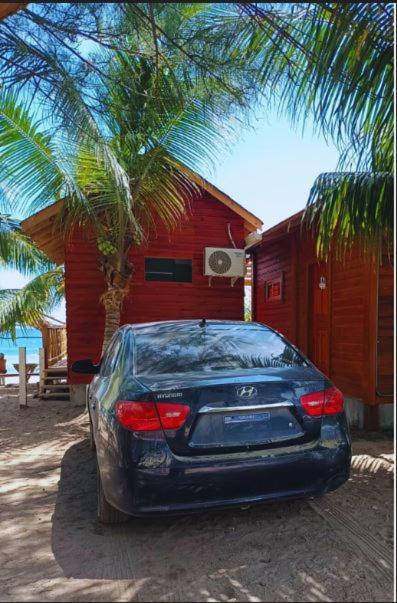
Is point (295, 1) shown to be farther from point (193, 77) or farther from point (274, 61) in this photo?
point (193, 77)

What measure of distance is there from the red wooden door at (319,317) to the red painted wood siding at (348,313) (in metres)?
0.09

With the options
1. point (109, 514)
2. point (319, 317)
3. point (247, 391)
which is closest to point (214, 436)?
point (247, 391)

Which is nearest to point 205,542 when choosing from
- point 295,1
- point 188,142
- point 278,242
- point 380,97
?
point 380,97

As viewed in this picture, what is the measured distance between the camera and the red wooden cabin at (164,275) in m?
8.69

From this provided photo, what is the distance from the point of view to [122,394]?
2.72 metres

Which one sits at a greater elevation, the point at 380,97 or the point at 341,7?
the point at 341,7

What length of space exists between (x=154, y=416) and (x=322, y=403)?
1208 mm

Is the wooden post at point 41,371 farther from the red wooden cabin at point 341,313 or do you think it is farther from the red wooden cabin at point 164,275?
the red wooden cabin at point 341,313

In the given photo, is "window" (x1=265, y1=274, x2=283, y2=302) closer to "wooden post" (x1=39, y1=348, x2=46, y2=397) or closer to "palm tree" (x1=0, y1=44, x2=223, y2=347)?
"palm tree" (x1=0, y1=44, x2=223, y2=347)

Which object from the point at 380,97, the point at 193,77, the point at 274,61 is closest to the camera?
the point at 380,97

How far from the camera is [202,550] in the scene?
267 cm

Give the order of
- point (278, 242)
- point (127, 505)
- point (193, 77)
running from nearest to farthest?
point (127, 505) → point (193, 77) → point (278, 242)

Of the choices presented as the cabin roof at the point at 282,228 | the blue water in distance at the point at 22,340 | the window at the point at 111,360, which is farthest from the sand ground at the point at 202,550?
the blue water in distance at the point at 22,340

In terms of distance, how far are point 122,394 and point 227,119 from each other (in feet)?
13.1
